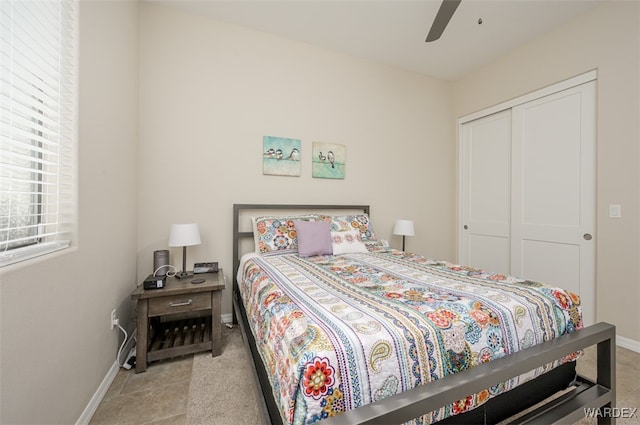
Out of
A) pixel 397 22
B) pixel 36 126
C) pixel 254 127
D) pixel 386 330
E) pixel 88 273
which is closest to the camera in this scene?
pixel 386 330

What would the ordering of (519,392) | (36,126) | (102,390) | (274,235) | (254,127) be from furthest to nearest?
(254,127) → (274,235) → (102,390) → (519,392) → (36,126)

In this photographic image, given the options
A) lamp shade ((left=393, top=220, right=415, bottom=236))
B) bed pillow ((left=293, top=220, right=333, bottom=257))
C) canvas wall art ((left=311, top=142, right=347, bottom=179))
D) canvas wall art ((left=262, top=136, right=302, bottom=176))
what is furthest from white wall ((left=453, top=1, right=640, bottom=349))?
canvas wall art ((left=262, top=136, right=302, bottom=176))

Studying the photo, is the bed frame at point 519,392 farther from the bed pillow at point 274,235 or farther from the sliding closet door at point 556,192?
the sliding closet door at point 556,192

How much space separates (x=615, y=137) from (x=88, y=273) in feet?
12.7

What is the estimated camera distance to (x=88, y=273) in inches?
54.1

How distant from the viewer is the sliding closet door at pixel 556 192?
2398 millimetres

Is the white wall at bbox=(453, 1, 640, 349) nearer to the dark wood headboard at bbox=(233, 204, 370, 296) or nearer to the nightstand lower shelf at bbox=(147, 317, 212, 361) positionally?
the dark wood headboard at bbox=(233, 204, 370, 296)

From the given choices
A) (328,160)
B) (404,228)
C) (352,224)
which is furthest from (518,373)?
(328,160)

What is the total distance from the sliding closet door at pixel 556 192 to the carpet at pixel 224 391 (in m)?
2.98

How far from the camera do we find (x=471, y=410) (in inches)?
41.4

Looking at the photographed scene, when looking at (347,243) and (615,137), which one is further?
(347,243)

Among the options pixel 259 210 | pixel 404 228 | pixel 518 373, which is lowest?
pixel 518 373

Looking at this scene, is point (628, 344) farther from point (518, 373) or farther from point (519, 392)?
point (518, 373)

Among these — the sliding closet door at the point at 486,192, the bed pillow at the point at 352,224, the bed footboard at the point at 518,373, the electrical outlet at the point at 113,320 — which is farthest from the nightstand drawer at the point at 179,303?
the sliding closet door at the point at 486,192
